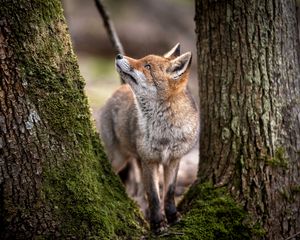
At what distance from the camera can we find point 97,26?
20984mm

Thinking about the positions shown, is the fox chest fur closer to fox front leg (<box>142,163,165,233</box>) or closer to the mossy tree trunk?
fox front leg (<box>142,163,165,233</box>)

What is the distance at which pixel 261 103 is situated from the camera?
621 centimetres

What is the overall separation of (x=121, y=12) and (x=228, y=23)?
15.5 metres

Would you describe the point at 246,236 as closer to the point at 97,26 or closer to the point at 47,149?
the point at 47,149

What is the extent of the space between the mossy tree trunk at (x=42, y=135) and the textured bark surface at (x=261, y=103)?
1.78 meters

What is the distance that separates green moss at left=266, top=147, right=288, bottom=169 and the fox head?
145 centimetres

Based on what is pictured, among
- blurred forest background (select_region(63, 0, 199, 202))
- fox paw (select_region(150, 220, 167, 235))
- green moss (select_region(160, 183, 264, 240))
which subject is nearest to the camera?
green moss (select_region(160, 183, 264, 240))

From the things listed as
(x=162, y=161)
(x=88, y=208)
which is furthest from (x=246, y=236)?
(x=88, y=208)

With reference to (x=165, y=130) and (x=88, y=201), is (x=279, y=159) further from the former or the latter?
(x=88, y=201)

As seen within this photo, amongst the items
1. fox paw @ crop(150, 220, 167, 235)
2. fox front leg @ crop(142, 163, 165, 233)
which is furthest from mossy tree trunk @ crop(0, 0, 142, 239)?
fox front leg @ crop(142, 163, 165, 233)

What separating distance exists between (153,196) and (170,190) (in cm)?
27

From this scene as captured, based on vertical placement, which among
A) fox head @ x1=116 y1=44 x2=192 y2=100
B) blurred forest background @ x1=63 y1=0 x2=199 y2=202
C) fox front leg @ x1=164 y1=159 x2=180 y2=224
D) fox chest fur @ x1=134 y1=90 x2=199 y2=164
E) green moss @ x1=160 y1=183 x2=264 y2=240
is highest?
blurred forest background @ x1=63 y1=0 x2=199 y2=202

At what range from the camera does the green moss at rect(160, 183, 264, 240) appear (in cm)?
597

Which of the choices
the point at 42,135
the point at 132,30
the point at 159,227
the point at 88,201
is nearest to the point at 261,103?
the point at 159,227
